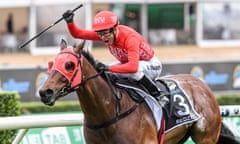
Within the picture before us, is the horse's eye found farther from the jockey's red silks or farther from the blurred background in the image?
the blurred background

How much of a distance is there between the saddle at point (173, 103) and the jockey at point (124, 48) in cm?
9

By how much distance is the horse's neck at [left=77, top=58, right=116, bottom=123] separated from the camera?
17.2 ft

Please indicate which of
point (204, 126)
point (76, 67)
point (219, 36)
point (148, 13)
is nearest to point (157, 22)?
point (148, 13)

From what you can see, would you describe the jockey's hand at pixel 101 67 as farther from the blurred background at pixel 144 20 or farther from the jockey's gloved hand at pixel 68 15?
the blurred background at pixel 144 20

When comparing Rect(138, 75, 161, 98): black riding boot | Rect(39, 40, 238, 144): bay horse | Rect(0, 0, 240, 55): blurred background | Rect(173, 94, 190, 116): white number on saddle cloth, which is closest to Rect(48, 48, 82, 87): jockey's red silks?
Rect(39, 40, 238, 144): bay horse

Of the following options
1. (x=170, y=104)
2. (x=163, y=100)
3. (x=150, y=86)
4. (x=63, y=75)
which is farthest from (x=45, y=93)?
(x=170, y=104)

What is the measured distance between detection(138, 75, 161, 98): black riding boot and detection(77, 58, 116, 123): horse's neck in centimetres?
36

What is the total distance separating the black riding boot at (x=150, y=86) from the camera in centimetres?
570

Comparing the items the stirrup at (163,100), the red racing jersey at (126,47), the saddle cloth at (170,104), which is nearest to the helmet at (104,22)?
the red racing jersey at (126,47)

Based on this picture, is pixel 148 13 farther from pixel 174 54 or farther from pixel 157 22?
→ pixel 174 54

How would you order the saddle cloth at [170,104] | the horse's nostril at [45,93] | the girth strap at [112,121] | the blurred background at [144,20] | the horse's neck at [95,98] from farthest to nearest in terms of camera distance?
the blurred background at [144,20], the saddle cloth at [170,104], the girth strap at [112,121], the horse's neck at [95,98], the horse's nostril at [45,93]

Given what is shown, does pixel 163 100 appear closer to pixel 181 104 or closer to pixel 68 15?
pixel 181 104

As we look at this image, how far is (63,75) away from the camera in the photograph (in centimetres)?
495

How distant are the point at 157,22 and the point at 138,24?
0.61 metres
